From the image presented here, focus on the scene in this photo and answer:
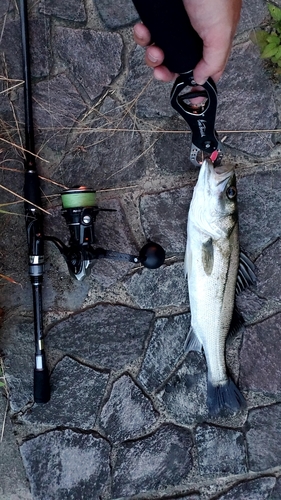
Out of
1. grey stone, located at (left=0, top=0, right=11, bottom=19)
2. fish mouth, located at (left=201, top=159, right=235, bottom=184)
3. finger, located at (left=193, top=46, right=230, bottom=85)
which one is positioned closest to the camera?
finger, located at (left=193, top=46, right=230, bottom=85)

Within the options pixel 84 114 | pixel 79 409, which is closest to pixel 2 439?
pixel 79 409

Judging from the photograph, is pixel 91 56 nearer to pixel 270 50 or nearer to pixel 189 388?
pixel 270 50

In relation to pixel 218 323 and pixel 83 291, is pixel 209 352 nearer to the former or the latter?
pixel 218 323

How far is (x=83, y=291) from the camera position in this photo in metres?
2.55

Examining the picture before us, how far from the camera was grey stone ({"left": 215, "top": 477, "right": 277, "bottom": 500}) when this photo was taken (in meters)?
2.67

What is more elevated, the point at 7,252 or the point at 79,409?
the point at 7,252

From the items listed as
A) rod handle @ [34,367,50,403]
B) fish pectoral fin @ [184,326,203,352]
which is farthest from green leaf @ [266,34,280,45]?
rod handle @ [34,367,50,403]

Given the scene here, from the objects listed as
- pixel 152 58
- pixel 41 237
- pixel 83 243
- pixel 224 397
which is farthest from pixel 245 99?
pixel 224 397

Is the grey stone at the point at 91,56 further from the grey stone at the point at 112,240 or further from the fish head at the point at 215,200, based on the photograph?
the fish head at the point at 215,200

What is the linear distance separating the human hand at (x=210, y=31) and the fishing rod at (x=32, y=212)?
0.77 m

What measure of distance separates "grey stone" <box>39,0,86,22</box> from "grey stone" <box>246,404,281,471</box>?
7.33 feet

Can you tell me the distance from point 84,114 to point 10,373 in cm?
137

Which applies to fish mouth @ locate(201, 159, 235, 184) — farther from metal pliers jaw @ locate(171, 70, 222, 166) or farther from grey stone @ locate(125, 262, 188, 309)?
grey stone @ locate(125, 262, 188, 309)

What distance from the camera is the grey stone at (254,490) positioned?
267cm
